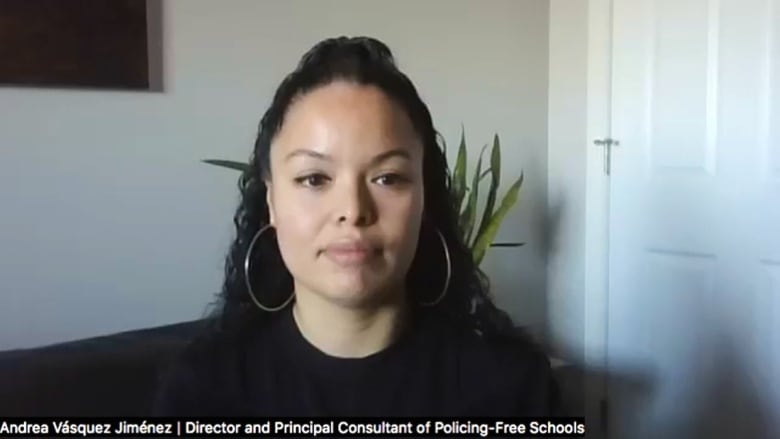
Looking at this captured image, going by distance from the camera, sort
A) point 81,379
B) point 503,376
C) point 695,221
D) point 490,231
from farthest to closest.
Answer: point 695,221 → point 490,231 → point 81,379 → point 503,376

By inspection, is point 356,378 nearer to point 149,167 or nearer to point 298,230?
point 298,230

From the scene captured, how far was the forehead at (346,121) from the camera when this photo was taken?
2.98 ft

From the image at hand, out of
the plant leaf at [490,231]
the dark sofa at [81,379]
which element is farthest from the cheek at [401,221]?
the plant leaf at [490,231]

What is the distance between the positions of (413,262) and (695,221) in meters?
1.58

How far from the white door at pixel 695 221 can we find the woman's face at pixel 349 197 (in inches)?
64.2

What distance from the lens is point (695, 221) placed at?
8.02 feet

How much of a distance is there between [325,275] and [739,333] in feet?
5.79

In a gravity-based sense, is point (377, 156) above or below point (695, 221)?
above

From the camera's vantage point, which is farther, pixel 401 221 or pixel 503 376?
pixel 503 376

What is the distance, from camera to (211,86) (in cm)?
205

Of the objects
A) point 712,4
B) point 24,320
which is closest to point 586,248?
point 712,4

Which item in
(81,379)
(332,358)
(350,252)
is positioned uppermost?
(350,252)

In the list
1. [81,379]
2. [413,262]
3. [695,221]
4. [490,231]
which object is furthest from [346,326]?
[695,221]

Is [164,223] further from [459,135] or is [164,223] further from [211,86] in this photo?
[459,135]
